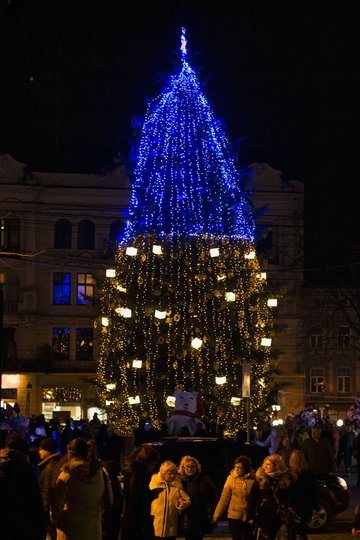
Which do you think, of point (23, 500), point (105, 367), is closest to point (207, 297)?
point (105, 367)

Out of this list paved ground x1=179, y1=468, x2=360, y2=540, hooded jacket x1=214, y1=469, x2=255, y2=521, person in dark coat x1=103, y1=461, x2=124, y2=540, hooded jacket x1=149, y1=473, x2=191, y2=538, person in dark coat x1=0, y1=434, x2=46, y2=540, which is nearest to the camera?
person in dark coat x1=0, y1=434, x2=46, y2=540

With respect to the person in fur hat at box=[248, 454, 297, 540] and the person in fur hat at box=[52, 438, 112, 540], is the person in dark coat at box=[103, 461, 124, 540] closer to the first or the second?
the person in fur hat at box=[248, 454, 297, 540]

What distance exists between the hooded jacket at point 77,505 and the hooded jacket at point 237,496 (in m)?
2.85

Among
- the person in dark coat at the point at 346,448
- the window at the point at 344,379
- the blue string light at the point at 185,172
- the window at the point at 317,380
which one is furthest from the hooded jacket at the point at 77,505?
the window at the point at 344,379

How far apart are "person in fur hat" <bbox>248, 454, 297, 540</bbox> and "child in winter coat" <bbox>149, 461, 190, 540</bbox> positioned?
1063mm

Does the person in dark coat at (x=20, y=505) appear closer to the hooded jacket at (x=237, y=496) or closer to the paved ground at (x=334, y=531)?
the hooded jacket at (x=237, y=496)

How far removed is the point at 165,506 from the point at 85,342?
168ft

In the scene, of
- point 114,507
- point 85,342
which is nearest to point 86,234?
point 85,342

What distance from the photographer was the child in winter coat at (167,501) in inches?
487

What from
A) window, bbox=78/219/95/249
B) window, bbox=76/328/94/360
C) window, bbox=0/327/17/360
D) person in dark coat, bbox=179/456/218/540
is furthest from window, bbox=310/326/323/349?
person in dark coat, bbox=179/456/218/540

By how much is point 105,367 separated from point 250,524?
1844 cm

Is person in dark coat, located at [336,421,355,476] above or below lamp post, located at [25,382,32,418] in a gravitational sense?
below

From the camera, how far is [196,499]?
43.6 ft

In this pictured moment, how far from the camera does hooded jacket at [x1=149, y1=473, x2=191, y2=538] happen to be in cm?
1237
